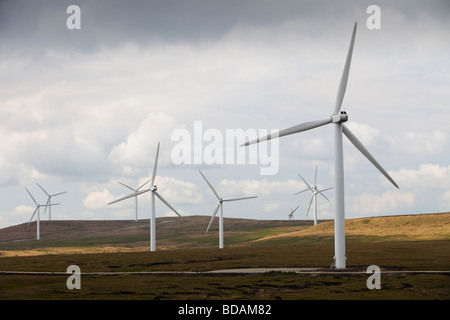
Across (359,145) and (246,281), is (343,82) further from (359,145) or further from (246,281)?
(246,281)

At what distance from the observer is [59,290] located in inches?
1694

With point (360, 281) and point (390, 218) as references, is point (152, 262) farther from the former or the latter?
point (390, 218)

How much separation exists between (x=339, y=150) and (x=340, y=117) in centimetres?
284

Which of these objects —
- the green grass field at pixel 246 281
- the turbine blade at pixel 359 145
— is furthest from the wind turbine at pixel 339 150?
the green grass field at pixel 246 281

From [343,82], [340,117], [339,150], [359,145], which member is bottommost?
[339,150]

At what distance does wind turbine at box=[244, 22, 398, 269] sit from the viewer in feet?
170

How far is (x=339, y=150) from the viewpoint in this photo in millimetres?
52562

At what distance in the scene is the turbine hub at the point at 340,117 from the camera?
52.3 m

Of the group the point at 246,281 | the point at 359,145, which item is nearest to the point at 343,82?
the point at 359,145

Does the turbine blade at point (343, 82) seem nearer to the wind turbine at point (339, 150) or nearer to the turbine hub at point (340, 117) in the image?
the wind turbine at point (339, 150)

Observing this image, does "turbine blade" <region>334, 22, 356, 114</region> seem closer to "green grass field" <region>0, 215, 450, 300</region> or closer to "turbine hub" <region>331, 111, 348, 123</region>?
"turbine hub" <region>331, 111, 348, 123</region>

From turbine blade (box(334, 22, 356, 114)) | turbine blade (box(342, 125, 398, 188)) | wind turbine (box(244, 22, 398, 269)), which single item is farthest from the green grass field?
turbine blade (box(334, 22, 356, 114))

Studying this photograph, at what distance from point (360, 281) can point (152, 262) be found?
3115 centimetres
